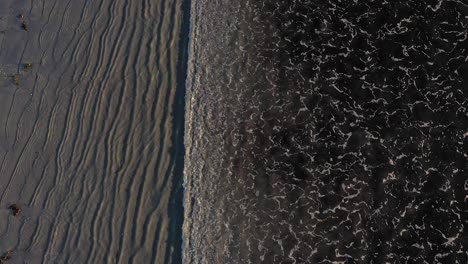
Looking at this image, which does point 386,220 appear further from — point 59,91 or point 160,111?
point 59,91

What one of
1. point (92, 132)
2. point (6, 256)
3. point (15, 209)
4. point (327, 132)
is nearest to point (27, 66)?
point (92, 132)

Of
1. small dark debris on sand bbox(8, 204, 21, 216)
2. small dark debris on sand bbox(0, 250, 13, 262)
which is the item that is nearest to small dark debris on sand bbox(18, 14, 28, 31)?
small dark debris on sand bbox(8, 204, 21, 216)

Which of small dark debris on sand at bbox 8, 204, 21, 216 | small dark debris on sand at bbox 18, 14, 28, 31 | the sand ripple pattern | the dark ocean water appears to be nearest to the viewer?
the dark ocean water

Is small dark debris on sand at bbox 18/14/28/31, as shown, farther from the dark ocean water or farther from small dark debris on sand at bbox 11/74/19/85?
the dark ocean water

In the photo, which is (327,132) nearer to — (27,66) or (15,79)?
(27,66)

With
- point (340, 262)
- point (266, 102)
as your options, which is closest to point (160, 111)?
point (266, 102)
